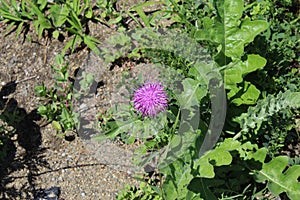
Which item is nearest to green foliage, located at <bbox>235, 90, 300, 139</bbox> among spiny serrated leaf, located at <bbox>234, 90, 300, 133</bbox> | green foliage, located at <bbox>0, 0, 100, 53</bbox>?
spiny serrated leaf, located at <bbox>234, 90, 300, 133</bbox>

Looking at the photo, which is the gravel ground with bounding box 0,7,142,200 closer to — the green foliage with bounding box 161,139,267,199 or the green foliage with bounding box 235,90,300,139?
the green foliage with bounding box 161,139,267,199

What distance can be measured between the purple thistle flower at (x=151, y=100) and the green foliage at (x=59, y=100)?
52 cm

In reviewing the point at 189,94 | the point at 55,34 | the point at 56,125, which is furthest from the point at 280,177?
the point at 55,34

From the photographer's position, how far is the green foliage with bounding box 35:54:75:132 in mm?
3293

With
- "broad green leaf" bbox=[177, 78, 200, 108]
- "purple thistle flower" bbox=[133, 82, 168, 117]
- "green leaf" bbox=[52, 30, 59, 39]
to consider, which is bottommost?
"purple thistle flower" bbox=[133, 82, 168, 117]

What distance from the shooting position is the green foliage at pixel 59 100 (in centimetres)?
329

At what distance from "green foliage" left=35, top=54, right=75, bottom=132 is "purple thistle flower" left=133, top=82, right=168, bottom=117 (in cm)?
52

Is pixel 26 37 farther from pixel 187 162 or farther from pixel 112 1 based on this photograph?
pixel 187 162

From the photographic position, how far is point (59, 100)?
11.3ft

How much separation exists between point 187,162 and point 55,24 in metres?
1.43

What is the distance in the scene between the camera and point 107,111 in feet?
11.2

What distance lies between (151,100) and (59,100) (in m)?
0.76

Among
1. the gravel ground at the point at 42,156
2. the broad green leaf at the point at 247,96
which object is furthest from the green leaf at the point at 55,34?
the broad green leaf at the point at 247,96

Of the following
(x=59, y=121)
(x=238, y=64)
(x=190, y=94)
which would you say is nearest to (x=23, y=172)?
(x=59, y=121)
